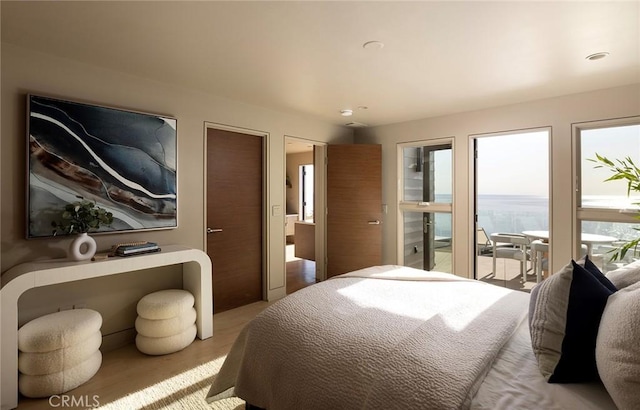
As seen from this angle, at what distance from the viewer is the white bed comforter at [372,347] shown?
1137 millimetres

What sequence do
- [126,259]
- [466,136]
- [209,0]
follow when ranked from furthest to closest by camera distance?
[466,136] < [126,259] < [209,0]

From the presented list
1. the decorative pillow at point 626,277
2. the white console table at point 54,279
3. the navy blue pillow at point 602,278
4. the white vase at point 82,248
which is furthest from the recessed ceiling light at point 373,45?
the white vase at point 82,248

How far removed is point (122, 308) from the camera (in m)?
2.76

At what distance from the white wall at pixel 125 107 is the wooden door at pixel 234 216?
147 millimetres

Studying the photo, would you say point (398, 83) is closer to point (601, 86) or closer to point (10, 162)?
point (601, 86)

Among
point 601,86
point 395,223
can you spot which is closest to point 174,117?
point 395,223

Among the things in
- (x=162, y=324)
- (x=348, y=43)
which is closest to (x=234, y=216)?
(x=162, y=324)

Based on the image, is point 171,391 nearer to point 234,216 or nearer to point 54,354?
point 54,354

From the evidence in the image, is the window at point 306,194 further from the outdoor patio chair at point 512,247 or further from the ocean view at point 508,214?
the outdoor patio chair at point 512,247

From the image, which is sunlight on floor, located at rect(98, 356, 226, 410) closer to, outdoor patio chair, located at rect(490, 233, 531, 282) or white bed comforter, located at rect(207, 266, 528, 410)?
white bed comforter, located at rect(207, 266, 528, 410)

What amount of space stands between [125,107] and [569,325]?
3.32m

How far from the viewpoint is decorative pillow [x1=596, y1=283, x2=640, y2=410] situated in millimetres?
886

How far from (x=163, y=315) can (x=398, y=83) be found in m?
2.90

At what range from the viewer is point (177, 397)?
2033mm
